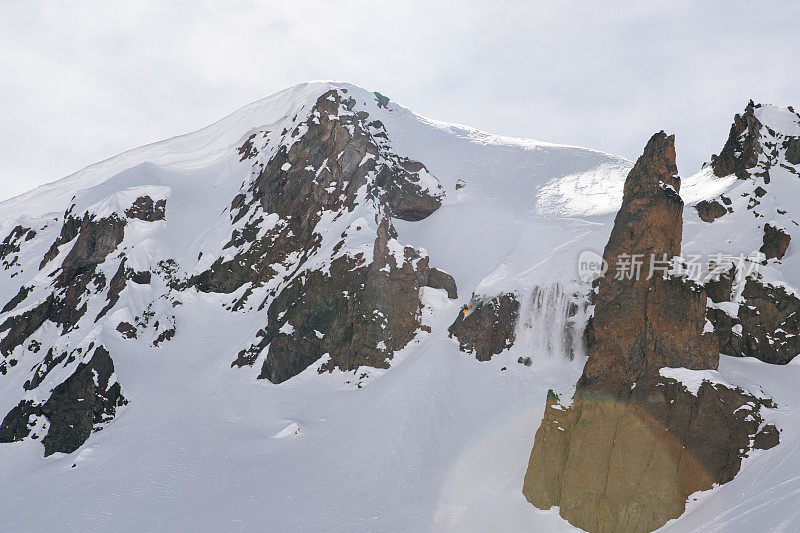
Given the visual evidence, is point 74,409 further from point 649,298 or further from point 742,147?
point 742,147

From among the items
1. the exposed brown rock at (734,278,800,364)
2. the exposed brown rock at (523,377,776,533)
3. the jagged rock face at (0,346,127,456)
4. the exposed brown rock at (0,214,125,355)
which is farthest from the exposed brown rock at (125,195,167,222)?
the exposed brown rock at (734,278,800,364)

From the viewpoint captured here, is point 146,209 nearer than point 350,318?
No

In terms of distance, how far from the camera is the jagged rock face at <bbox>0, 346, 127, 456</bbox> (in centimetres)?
4116

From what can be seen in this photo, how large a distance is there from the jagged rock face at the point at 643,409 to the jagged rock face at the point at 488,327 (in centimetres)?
1120

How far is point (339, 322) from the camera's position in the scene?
43.2 meters

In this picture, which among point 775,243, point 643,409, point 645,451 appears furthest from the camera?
point 775,243

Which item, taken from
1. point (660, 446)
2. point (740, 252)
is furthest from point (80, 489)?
point (740, 252)

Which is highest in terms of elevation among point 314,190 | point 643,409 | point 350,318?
point 314,190

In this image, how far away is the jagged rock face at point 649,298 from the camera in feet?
84.5

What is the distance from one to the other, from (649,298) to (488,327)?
14.1 meters

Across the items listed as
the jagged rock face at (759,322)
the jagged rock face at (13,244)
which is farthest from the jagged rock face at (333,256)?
the jagged rock face at (13,244)

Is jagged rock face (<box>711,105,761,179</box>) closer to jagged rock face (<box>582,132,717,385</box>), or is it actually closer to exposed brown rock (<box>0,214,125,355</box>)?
jagged rock face (<box>582,132,717,385</box>)

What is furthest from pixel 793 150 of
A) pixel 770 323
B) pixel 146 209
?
pixel 146 209

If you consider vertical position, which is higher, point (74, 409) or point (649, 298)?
point (649, 298)
